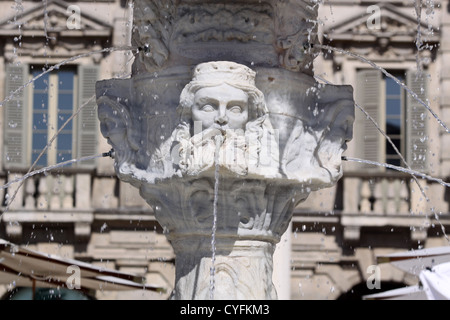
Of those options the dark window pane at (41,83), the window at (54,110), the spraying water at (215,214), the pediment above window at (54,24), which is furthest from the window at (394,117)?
the spraying water at (215,214)

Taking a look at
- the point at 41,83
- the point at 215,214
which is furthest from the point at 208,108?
the point at 41,83

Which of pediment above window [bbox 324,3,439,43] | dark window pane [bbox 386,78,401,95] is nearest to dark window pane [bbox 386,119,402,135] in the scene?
dark window pane [bbox 386,78,401,95]

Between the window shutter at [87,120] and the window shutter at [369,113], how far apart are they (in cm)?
403

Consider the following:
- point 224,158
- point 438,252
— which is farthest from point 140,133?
point 438,252

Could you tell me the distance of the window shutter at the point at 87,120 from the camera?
69.4 feet

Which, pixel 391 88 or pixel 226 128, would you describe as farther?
pixel 391 88

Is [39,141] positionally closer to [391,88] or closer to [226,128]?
[391,88]

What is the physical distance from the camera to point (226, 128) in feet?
23.0

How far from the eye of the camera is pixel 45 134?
21.4 meters

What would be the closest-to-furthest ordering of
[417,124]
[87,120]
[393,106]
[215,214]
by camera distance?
[215,214]
[417,124]
[87,120]
[393,106]

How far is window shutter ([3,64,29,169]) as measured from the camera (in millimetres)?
21156

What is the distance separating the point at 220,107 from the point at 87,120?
14343 mm

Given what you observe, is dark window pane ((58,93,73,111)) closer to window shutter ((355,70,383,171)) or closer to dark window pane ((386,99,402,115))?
window shutter ((355,70,383,171))

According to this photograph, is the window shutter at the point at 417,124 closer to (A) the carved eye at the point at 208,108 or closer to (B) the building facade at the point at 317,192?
(B) the building facade at the point at 317,192
